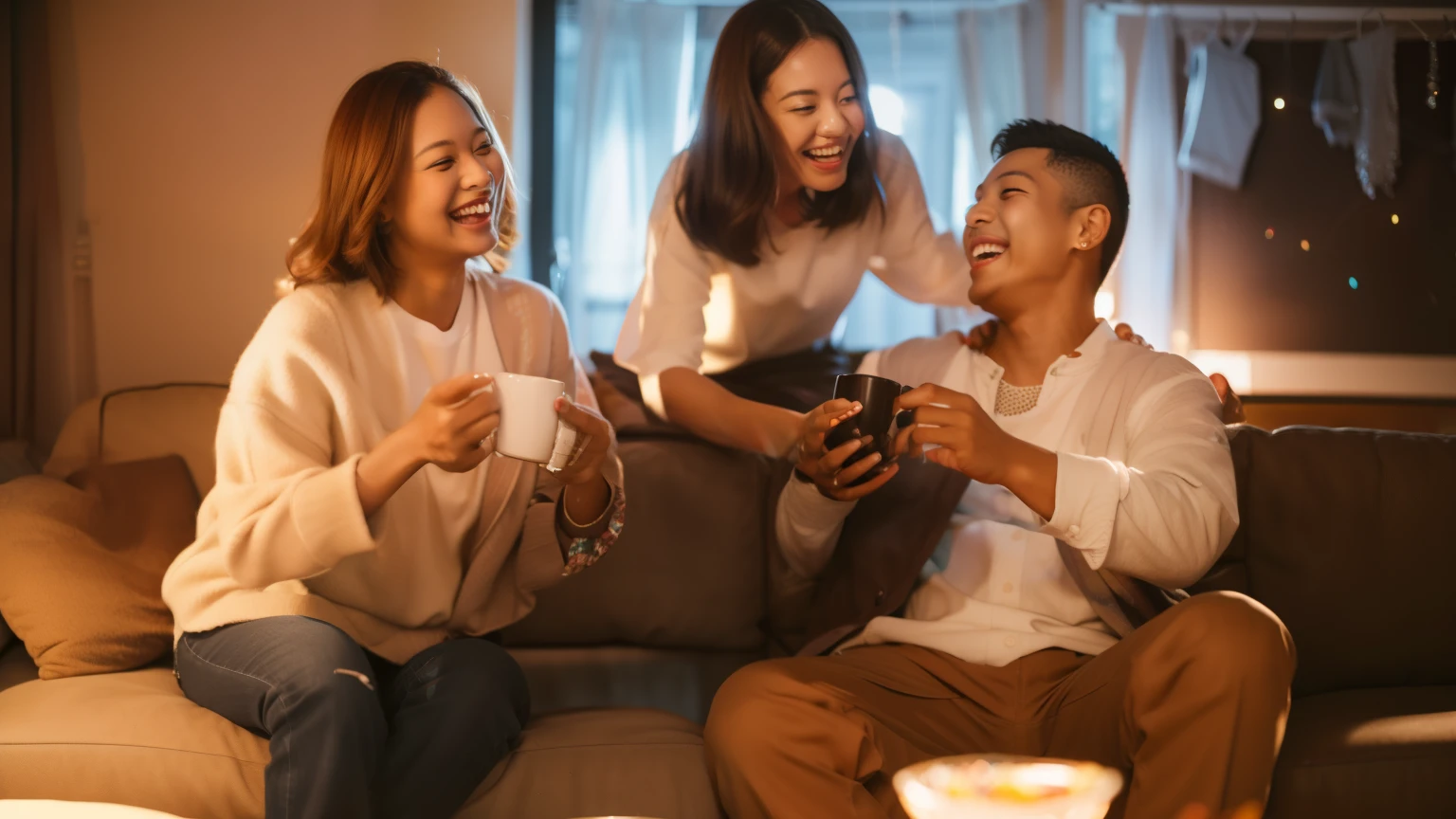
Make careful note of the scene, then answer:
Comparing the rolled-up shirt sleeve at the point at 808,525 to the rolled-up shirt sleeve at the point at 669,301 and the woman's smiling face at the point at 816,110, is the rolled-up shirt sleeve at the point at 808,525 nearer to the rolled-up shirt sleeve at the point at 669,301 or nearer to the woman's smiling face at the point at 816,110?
the rolled-up shirt sleeve at the point at 669,301

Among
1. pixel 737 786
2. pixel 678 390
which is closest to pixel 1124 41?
pixel 678 390

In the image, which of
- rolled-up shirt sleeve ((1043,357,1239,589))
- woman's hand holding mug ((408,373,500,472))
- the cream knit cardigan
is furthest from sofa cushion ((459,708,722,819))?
rolled-up shirt sleeve ((1043,357,1239,589))

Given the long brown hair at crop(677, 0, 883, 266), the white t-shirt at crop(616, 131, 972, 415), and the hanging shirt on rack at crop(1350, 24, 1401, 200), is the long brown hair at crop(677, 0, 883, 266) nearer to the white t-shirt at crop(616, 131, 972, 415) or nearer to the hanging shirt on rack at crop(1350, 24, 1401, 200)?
the white t-shirt at crop(616, 131, 972, 415)

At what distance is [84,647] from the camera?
165 cm

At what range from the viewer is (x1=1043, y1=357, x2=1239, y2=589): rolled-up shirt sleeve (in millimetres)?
1325

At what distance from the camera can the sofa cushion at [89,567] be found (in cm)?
166

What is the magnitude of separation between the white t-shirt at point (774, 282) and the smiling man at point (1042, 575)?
1.10 ft

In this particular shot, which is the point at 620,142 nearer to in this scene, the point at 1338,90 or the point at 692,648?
the point at 692,648

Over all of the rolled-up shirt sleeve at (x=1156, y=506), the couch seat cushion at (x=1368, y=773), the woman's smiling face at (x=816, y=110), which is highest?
the woman's smiling face at (x=816, y=110)

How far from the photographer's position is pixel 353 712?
127 centimetres

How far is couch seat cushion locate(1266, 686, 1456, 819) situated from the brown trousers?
0.23 m

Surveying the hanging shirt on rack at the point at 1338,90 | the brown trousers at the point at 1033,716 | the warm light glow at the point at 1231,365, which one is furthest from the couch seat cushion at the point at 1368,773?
the hanging shirt on rack at the point at 1338,90

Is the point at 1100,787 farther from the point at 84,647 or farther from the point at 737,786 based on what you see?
the point at 84,647

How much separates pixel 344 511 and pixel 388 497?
5cm
